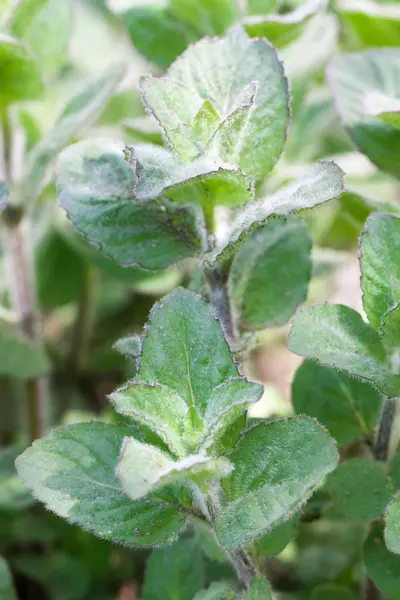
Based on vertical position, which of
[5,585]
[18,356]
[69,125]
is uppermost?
[69,125]

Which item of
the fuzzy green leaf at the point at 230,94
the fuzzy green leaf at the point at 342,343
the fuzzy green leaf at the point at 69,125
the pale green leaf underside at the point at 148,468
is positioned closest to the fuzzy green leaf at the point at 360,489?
the fuzzy green leaf at the point at 342,343

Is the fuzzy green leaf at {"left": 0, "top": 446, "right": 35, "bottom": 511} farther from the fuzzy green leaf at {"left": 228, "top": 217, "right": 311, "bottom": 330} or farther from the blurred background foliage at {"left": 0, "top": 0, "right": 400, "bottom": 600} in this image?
the fuzzy green leaf at {"left": 228, "top": 217, "right": 311, "bottom": 330}

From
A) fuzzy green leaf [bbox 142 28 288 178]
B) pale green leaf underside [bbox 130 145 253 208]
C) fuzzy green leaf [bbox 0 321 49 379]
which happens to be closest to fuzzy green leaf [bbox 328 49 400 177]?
fuzzy green leaf [bbox 142 28 288 178]

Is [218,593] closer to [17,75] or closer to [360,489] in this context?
[360,489]

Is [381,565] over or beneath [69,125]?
beneath

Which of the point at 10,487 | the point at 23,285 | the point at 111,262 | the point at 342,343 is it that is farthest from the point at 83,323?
the point at 342,343

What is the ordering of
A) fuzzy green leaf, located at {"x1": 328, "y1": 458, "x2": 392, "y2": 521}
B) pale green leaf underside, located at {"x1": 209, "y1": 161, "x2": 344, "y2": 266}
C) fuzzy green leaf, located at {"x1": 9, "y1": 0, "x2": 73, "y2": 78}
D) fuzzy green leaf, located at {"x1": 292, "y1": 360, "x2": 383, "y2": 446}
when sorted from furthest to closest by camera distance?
fuzzy green leaf, located at {"x1": 9, "y1": 0, "x2": 73, "y2": 78}
fuzzy green leaf, located at {"x1": 292, "y1": 360, "x2": 383, "y2": 446}
fuzzy green leaf, located at {"x1": 328, "y1": 458, "x2": 392, "y2": 521}
pale green leaf underside, located at {"x1": 209, "y1": 161, "x2": 344, "y2": 266}
